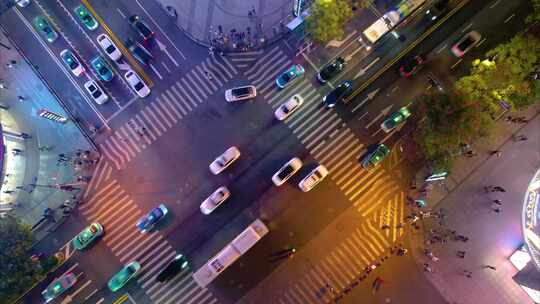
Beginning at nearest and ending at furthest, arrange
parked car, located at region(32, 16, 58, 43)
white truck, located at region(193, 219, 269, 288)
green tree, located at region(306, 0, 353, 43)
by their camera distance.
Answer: green tree, located at region(306, 0, 353, 43), white truck, located at region(193, 219, 269, 288), parked car, located at region(32, 16, 58, 43)

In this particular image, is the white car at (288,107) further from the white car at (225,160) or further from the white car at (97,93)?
the white car at (97,93)

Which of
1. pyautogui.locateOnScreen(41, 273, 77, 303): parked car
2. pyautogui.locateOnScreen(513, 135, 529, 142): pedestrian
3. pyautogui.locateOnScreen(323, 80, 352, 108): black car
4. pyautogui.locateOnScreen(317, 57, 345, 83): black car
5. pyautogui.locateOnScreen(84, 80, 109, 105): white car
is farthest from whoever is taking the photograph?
pyautogui.locateOnScreen(84, 80, 109, 105): white car

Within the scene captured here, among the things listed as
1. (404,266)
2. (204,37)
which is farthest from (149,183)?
(404,266)

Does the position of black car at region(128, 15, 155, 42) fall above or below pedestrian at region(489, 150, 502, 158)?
above

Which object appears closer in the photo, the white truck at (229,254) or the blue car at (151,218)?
the white truck at (229,254)

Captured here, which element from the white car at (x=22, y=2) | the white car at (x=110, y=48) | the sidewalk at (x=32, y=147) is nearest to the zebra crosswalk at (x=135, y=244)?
the sidewalk at (x=32, y=147)

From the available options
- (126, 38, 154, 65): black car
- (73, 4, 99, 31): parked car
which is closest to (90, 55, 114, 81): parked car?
(126, 38, 154, 65): black car

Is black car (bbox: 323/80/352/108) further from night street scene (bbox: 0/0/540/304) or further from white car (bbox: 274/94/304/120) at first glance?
white car (bbox: 274/94/304/120)
